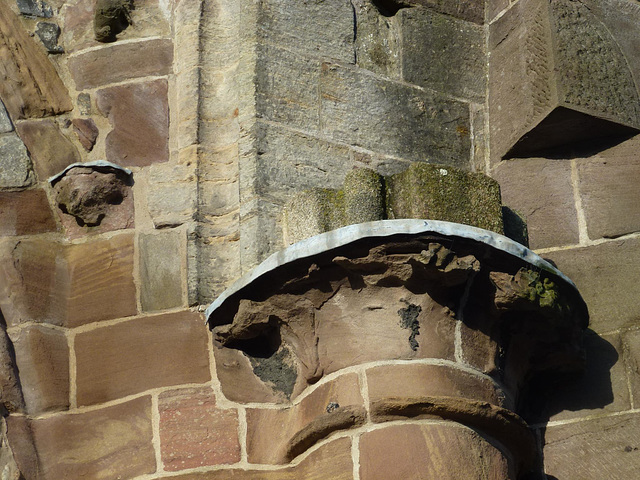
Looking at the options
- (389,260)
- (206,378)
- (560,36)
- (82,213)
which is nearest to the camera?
(389,260)

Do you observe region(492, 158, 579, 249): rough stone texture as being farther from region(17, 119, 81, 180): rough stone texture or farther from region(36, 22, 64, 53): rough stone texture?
region(36, 22, 64, 53): rough stone texture

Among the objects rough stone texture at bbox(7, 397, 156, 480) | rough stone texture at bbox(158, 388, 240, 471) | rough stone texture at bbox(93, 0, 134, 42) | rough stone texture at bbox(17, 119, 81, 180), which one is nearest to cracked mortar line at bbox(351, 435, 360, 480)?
rough stone texture at bbox(158, 388, 240, 471)

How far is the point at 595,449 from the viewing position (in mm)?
4480

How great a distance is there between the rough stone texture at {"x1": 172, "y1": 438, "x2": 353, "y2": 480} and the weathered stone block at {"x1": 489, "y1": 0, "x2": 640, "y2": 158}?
1.55m

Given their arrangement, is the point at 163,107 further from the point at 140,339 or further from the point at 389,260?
the point at 389,260

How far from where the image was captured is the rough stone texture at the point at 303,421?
4.02 metres

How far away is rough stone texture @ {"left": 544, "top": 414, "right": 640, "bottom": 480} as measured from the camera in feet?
14.5

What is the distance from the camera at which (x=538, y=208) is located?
5.02 metres

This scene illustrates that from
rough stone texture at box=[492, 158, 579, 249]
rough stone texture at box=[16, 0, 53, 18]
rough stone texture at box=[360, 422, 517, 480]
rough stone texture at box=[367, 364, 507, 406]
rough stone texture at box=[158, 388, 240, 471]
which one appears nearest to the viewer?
rough stone texture at box=[360, 422, 517, 480]

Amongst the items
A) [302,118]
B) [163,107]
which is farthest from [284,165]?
[163,107]

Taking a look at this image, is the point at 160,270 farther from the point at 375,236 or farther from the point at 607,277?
the point at 607,277

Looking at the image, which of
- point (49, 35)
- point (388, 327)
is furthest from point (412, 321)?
point (49, 35)

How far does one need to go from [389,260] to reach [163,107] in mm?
1194

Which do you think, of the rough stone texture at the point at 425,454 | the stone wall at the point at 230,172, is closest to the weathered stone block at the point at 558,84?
the stone wall at the point at 230,172
